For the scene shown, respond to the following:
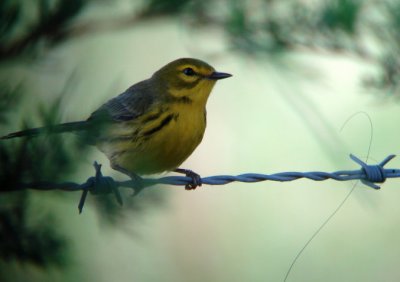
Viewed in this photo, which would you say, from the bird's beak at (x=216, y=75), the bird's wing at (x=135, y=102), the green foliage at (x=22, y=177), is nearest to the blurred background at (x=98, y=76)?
the green foliage at (x=22, y=177)

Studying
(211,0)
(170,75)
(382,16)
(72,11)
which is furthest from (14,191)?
(170,75)

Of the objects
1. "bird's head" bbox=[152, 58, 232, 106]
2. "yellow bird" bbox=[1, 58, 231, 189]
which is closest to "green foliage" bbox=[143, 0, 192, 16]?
"yellow bird" bbox=[1, 58, 231, 189]

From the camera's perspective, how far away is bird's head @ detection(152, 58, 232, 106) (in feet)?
14.1

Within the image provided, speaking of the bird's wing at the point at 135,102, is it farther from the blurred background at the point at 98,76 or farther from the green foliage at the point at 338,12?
the green foliage at the point at 338,12

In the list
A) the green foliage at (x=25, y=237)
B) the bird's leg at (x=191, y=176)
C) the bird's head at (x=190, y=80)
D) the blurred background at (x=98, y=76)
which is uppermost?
the bird's head at (x=190, y=80)

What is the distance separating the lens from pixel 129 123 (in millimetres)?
4039

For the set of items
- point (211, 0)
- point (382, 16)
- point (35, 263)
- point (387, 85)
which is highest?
point (387, 85)

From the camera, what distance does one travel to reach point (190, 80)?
449 centimetres

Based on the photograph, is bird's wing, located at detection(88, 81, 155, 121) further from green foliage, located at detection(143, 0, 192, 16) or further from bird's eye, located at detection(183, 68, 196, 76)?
green foliage, located at detection(143, 0, 192, 16)

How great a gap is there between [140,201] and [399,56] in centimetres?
90

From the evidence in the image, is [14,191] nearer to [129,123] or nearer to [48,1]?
[48,1]

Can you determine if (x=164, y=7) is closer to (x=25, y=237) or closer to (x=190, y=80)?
(x=25, y=237)

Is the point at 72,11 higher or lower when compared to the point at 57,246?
higher

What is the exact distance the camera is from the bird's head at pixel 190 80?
4309 mm
